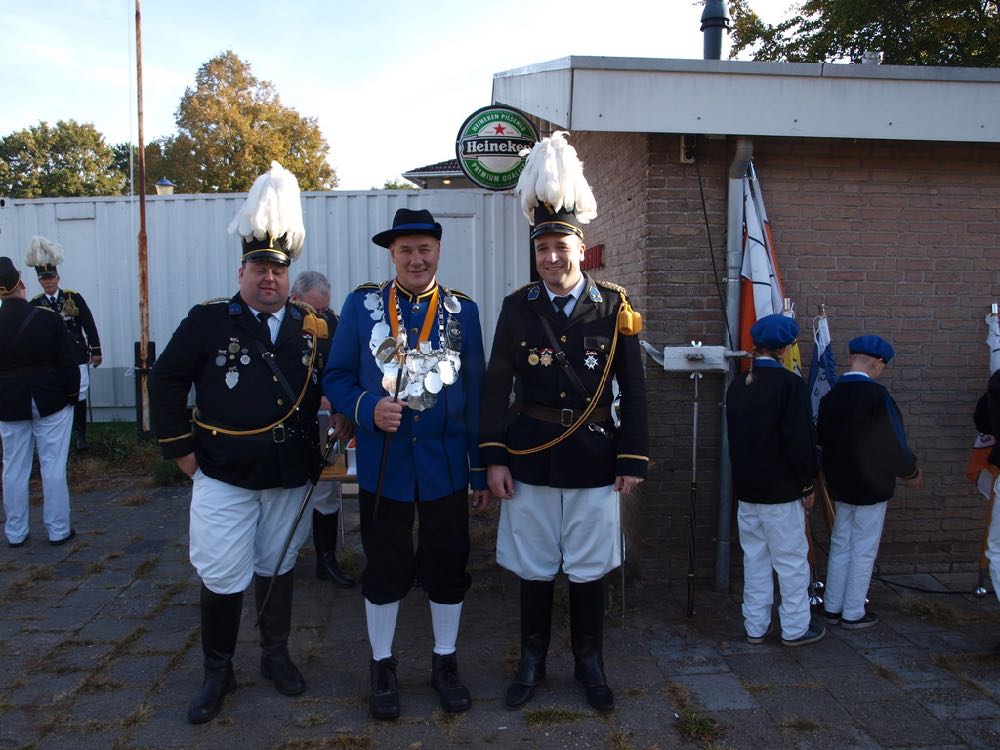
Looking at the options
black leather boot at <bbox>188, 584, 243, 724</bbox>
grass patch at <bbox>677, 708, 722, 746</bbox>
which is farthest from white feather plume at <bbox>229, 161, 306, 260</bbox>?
grass patch at <bbox>677, 708, 722, 746</bbox>

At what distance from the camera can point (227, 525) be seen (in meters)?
3.30

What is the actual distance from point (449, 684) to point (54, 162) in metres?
54.6

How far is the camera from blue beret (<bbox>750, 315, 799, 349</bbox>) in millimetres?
3920

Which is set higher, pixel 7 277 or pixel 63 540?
pixel 7 277

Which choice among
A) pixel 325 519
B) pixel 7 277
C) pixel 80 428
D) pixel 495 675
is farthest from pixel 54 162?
pixel 495 675

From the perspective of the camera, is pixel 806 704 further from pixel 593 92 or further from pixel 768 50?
pixel 768 50

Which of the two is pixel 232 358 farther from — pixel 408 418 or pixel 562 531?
pixel 562 531

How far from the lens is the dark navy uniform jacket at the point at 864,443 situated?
405 centimetres

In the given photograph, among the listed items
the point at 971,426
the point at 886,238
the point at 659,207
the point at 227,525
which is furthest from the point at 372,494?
the point at 971,426

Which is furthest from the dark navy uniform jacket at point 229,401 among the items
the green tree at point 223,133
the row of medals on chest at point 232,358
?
the green tree at point 223,133

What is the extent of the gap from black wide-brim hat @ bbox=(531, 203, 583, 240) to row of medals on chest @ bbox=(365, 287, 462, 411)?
23.0 inches

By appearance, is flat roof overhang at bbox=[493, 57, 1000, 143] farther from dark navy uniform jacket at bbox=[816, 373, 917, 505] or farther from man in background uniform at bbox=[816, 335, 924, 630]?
dark navy uniform jacket at bbox=[816, 373, 917, 505]

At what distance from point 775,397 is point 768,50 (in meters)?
16.1

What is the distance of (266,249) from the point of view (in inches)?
132
